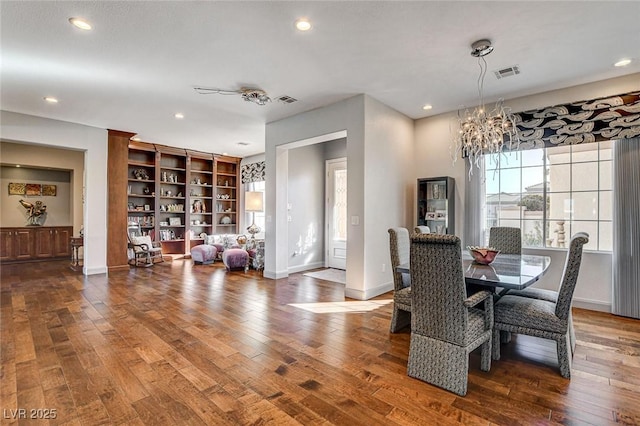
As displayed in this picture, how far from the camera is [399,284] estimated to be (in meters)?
3.17

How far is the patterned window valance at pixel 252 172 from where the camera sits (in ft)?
28.4

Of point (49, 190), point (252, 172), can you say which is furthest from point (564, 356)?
point (49, 190)

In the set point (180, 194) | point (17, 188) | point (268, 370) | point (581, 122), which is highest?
point (581, 122)

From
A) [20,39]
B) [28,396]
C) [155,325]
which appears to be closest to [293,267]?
[155,325]

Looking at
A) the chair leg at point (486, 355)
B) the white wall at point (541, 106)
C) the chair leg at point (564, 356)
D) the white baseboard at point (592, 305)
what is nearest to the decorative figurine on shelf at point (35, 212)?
the white wall at point (541, 106)

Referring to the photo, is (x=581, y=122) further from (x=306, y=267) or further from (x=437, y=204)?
(x=306, y=267)

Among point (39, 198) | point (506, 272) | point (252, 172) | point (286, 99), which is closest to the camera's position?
point (506, 272)

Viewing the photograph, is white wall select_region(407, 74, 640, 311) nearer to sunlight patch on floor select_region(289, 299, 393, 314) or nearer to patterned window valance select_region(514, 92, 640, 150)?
patterned window valance select_region(514, 92, 640, 150)

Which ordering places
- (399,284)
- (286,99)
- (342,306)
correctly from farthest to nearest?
1. (286,99)
2. (342,306)
3. (399,284)

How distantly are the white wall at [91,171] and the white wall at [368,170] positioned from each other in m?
3.60

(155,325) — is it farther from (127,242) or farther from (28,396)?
(127,242)

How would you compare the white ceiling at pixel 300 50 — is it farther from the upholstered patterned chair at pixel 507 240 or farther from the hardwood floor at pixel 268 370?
the hardwood floor at pixel 268 370

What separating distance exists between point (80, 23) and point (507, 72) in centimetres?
440

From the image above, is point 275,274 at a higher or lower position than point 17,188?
lower
